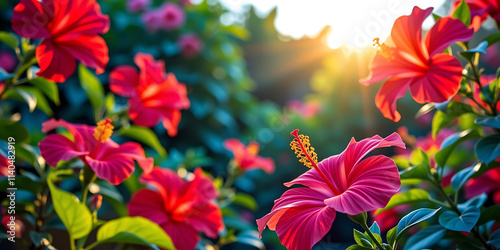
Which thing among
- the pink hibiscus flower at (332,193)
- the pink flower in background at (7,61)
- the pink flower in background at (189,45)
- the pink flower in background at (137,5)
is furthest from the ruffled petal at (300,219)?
the pink flower in background at (137,5)

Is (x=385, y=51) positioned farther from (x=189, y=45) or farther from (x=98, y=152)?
(x=189, y=45)

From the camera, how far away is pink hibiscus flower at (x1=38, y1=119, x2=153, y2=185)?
59cm

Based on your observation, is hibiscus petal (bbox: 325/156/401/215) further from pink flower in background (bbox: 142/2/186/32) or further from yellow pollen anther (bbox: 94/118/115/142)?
pink flower in background (bbox: 142/2/186/32)

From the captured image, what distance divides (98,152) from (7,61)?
1.87m

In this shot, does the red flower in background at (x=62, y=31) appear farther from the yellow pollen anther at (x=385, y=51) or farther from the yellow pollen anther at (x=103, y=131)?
the yellow pollen anther at (x=385, y=51)

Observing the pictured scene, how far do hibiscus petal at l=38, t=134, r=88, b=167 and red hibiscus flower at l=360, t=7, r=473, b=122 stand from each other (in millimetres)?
489

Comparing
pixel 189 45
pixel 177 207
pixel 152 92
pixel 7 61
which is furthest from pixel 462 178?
pixel 7 61

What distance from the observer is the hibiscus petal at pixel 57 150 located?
→ 22.7 inches

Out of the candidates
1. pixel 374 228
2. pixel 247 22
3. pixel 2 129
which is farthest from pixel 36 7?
pixel 247 22

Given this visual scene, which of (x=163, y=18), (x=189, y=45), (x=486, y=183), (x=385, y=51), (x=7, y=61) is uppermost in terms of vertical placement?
(x=7, y=61)

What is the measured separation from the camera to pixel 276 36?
16.1ft

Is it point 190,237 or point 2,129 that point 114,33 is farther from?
point 190,237

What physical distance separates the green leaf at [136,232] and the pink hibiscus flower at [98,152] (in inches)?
3.7

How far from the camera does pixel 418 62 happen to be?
620mm
